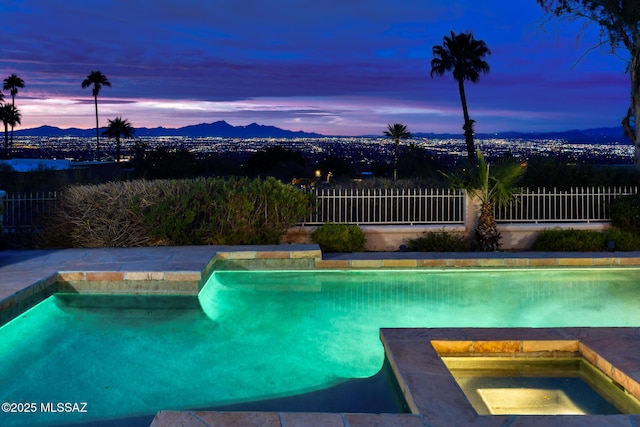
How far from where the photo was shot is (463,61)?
35.3m

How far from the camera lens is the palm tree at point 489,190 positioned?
10.7 metres

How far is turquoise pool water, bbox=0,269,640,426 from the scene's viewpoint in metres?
4.82

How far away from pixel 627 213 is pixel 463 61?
2577cm

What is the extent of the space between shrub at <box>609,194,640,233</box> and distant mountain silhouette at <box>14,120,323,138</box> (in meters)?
49.7

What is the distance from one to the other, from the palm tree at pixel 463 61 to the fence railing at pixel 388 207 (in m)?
23.8

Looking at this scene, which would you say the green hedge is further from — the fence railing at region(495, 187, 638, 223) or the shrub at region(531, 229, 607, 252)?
the fence railing at region(495, 187, 638, 223)

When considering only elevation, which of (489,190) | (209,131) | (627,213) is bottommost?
(627,213)

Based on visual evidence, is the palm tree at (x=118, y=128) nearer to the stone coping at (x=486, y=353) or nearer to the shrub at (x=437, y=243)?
the shrub at (x=437, y=243)

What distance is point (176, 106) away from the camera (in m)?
36.2

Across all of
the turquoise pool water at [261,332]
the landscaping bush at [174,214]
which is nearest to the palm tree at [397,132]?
the landscaping bush at [174,214]

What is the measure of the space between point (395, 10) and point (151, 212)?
12137 mm

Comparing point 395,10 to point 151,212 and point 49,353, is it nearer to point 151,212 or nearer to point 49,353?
point 151,212

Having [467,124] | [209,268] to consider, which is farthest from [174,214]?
[467,124]

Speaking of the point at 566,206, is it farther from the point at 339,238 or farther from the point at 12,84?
the point at 12,84
